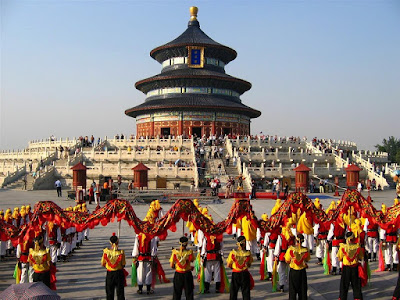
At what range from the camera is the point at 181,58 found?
2032 inches

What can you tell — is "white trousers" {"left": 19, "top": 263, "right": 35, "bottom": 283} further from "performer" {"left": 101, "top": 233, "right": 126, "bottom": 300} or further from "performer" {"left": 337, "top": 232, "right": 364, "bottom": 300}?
"performer" {"left": 337, "top": 232, "right": 364, "bottom": 300}

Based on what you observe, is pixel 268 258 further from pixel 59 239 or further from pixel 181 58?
pixel 181 58

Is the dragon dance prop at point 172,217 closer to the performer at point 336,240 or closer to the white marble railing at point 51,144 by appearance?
the performer at point 336,240

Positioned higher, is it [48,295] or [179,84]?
[179,84]

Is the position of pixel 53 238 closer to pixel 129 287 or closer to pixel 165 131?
pixel 129 287

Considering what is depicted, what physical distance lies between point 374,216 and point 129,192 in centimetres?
1764

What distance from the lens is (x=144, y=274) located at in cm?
1048

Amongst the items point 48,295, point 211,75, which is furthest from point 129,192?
point 211,75

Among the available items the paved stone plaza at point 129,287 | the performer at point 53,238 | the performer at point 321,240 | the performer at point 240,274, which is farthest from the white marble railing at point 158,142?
the performer at point 240,274

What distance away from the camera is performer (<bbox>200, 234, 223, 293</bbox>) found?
34.8 ft

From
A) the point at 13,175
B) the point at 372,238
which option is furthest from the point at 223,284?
the point at 13,175

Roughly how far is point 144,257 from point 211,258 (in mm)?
1657

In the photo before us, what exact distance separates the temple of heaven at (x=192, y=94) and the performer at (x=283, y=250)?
35.3 metres

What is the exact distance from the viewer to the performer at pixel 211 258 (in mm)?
10609
